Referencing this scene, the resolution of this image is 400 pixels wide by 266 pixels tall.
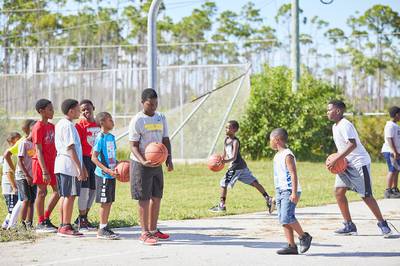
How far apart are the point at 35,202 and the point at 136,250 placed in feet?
8.59

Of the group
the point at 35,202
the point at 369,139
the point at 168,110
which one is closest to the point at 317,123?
the point at 369,139

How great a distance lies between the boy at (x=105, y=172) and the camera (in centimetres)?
972

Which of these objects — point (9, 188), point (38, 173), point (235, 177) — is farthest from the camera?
point (235, 177)

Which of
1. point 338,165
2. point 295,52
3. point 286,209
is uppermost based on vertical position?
point 295,52

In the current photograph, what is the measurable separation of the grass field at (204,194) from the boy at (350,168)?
289cm

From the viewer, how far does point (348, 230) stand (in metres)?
9.92

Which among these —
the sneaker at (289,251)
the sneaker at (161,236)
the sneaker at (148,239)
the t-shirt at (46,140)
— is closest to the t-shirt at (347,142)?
the sneaker at (289,251)

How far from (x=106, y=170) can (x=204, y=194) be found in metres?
6.29

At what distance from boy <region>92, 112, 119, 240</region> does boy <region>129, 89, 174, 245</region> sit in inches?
19.9

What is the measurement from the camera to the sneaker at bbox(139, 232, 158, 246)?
9.18m

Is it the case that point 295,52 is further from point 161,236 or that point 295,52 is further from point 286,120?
point 161,236

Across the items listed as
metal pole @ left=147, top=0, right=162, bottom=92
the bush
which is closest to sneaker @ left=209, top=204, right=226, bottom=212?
metal pole @ left=147, top=0, right=162, bottom=92

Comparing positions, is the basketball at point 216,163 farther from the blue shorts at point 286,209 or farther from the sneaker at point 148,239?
the blue shorts at point 286,209

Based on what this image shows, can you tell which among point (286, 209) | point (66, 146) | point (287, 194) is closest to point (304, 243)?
point (286, 209)
